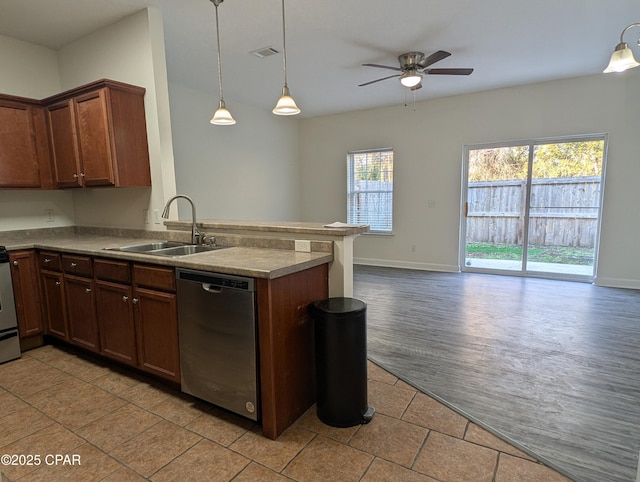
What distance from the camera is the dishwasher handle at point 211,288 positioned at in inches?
78.0

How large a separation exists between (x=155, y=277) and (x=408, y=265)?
5.00 metres

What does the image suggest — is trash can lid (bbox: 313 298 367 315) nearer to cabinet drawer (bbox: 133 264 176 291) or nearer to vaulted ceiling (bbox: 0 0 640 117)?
cabinet drawer (bbox: 133 264 176 291)

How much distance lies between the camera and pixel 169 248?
2.92 metres

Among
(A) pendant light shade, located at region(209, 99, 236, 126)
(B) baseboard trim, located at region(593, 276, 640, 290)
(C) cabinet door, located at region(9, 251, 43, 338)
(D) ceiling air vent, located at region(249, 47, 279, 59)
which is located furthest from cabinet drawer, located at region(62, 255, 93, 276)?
(B) baseboard trim, located at region(593, 276, 640, 290)

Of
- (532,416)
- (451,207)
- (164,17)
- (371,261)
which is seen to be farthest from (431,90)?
(532,416)

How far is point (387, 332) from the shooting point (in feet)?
11.4

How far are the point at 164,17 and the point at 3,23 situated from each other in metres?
1.41

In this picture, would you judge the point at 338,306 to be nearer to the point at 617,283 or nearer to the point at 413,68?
the point at 413,68

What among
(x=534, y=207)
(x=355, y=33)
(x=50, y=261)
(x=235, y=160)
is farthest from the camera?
(x=235, y=160)

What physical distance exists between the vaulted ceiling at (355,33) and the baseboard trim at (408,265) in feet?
9.64

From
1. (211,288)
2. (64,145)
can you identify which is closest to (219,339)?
(211,288)

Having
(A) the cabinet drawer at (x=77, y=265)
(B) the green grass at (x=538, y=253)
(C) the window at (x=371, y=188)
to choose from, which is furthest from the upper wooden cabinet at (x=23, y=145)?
(B) the green grass at (x=538, y=253)

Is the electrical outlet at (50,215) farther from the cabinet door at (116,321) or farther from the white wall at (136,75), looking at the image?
the cabinet door at (116,321)

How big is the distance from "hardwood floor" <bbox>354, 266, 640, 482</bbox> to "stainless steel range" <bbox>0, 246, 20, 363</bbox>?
291 centimetres
